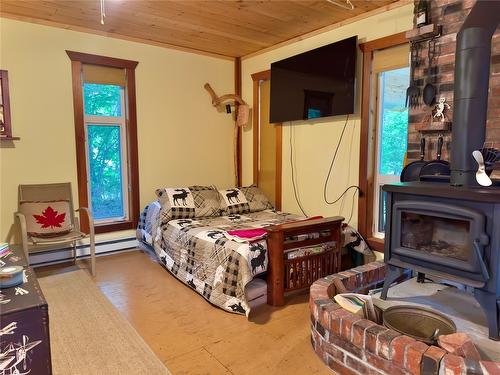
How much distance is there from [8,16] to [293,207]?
11.1 feet

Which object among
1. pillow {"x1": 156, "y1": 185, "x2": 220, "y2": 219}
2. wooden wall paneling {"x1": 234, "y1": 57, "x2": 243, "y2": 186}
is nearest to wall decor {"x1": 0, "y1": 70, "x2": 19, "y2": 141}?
pillow {"x1": 156, "y1": 185, "x2": 220, "y2": 219}

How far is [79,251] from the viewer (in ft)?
12.4

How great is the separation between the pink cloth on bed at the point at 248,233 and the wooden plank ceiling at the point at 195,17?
191 cm

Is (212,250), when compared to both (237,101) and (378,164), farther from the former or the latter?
(237,101)

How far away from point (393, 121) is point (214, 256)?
6.45 ft

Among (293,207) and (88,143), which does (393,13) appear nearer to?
(293,207)

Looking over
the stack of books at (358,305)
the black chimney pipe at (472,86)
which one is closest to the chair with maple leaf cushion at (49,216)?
the stack of books at (358,305)

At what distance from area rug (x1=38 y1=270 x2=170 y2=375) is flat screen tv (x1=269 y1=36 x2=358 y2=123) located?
2555 millimetres

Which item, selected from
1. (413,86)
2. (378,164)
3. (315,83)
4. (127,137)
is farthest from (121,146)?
(413,86)

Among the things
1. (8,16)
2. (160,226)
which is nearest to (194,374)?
(160,226)

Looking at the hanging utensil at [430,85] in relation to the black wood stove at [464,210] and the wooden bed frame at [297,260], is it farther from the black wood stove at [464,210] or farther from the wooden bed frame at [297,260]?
the wooden bed frame at [297,260]

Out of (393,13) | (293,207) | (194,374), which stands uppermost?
(393,13)

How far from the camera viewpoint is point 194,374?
6.10 ft

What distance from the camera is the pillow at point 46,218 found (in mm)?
3277
